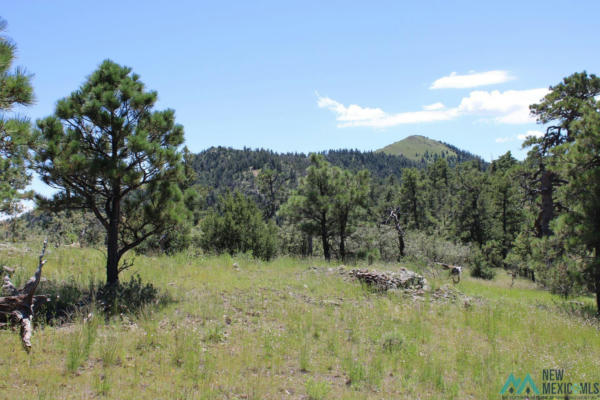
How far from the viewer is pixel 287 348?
5727 millimetres

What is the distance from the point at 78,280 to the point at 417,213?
146 ft

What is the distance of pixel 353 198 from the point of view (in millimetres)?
17938

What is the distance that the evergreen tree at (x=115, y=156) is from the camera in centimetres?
675

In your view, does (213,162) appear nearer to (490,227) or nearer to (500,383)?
(490,227)

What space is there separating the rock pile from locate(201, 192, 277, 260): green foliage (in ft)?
37.3

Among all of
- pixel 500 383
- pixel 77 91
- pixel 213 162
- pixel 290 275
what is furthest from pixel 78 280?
pixel 213 162

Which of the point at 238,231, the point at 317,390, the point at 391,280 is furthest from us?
the point at 238,231

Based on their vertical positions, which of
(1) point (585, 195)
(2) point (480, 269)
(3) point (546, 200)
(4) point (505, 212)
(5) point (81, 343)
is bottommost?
(2) point (480, 269)

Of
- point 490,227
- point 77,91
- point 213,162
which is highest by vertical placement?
point 213,162

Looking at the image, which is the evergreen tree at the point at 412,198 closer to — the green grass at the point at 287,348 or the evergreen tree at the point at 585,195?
the evergreen tree at the point at 585,195

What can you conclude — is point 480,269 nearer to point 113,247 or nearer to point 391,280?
point 391,280

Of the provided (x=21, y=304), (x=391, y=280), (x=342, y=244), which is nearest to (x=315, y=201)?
(x=342, y=244)

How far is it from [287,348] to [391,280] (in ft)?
19.2

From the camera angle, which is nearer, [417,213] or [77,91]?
[77,91]
